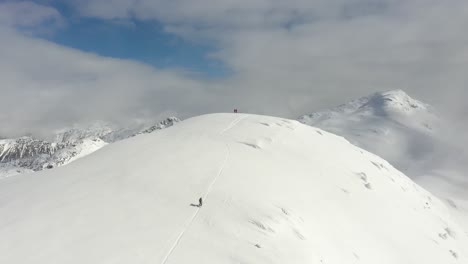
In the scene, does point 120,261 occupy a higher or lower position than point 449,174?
higher

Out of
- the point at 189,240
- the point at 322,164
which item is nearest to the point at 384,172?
the point at 322,164

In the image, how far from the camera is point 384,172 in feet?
105

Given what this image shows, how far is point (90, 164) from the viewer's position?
21812 mm

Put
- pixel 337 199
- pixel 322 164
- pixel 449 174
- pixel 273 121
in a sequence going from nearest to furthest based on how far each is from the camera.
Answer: pixel 337 199, pixel 322 164, pixel 273 121, pixel 449 174

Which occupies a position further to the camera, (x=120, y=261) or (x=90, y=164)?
(x=90, y=164)

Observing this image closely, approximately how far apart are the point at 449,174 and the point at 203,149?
148964 mm

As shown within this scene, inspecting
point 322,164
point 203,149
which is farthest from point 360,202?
point 203,149

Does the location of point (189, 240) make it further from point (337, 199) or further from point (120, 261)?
point (337, 199)

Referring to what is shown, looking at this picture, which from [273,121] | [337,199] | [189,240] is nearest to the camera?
[189,240]

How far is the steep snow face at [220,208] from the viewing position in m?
12.5

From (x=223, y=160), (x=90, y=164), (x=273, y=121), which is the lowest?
(x=90, y=164)

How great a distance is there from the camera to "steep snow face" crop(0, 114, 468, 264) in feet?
40.9

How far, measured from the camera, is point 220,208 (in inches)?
606

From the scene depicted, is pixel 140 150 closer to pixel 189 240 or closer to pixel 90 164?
pixel 90 164
